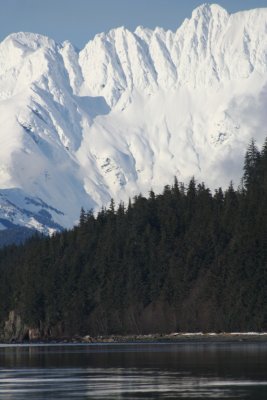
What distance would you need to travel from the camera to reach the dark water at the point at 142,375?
95.1m

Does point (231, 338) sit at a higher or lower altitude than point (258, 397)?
higher

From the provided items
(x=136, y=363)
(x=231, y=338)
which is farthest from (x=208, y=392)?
(x=231, y=338)

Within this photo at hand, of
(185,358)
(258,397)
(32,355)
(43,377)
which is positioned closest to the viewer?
(258,397)

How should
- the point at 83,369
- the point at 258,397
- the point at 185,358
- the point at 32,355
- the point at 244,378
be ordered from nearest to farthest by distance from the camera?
the point at 258,397
the point at 244,378
the point at 83,369
the point at 185,358
the point at 32,355

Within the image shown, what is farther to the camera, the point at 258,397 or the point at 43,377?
the point at 43,377

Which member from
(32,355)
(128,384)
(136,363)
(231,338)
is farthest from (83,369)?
(231,338)

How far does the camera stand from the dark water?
95.1m

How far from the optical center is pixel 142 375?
11044 centimetres

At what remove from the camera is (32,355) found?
525 ft

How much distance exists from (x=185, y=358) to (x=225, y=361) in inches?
394

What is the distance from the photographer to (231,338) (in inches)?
7530

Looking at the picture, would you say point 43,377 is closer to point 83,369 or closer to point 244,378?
point 83,369

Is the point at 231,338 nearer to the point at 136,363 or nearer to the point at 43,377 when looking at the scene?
the point at 136,363

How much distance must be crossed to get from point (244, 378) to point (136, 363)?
26.2 meters
